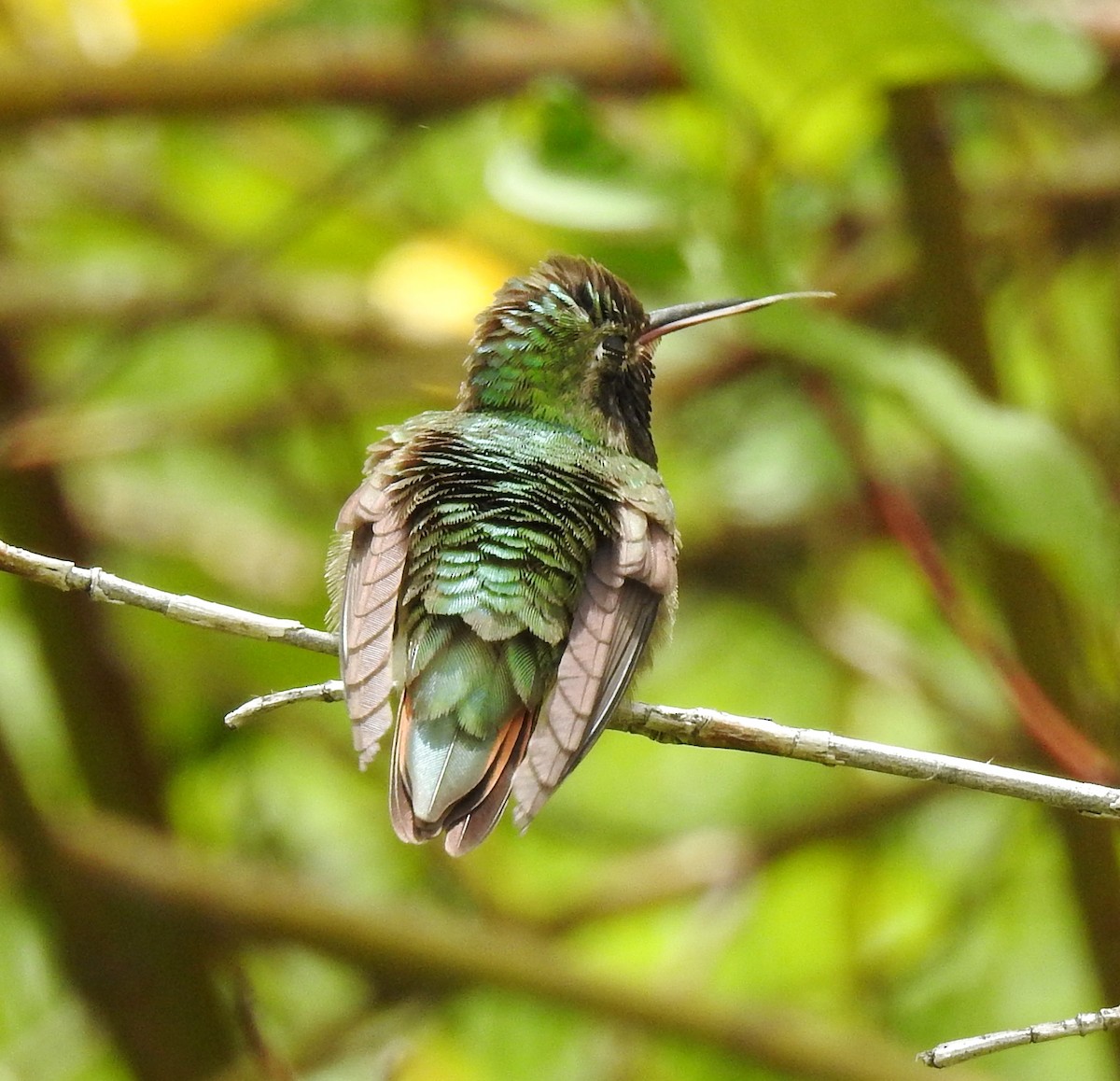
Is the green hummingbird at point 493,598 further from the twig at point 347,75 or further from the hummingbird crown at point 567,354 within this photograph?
the twig at point 347,75

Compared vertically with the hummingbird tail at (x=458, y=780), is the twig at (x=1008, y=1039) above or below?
below

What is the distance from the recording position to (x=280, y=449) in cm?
542

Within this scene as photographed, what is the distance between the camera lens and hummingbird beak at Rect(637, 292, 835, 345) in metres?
3.08

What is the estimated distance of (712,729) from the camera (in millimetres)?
2232

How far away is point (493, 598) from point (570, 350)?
0.98 meters

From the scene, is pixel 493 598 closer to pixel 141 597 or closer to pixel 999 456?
pixel 141 597

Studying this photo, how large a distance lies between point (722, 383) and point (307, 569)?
53.6 inches

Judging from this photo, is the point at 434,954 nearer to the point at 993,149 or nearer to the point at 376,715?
the point at 376,715

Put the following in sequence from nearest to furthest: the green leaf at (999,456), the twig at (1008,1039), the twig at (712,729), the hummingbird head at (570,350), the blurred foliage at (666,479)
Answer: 1. the twig at (1008,1039)
2. the twig at (712,729)
3. the green leaf at (999,456)
4. the hummingbird head at (570,350)
5. the blurred foliage at (666,479)

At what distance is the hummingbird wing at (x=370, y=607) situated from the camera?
229 centimetres

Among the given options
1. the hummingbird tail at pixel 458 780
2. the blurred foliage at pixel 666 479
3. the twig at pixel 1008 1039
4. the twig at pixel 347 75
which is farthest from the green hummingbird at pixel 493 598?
the twig at pixel 347 75

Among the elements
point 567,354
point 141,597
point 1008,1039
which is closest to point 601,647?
point 141,597

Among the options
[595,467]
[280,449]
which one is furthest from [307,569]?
[595,467]

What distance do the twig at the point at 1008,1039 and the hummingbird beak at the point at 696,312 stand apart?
4.78 ft
